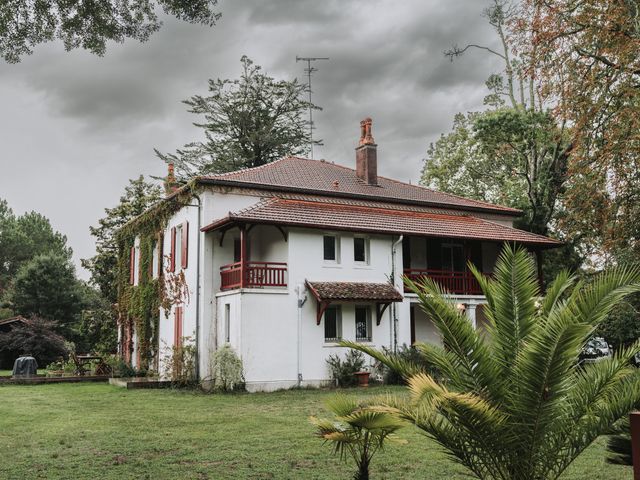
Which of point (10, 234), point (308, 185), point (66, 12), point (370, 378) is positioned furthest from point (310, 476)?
point (10, 234)

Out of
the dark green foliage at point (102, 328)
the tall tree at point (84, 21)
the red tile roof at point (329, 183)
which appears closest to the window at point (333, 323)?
the red tile roof at point (329, 183)

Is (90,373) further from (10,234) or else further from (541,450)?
(10,234)

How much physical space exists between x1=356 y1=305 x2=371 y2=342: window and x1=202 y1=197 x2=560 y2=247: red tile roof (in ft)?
9.66

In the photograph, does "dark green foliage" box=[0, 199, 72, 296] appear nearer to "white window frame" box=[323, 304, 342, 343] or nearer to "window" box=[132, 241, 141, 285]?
"window" box=[132, 241, 141, 285]

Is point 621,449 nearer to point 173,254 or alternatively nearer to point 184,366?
point 184,366

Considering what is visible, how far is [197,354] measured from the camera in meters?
23.9

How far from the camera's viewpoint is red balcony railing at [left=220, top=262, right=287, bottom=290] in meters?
22.4

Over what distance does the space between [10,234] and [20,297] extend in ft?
71.3

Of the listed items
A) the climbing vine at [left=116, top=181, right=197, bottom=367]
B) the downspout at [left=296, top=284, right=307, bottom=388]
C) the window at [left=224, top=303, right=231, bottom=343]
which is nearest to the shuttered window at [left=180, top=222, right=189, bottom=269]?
the climbing vine at [left=116, top=181, right=197, bottom=367]

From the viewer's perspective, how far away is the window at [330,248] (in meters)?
24.6

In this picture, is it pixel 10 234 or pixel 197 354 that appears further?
pixel 10 234

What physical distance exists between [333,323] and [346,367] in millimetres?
1834

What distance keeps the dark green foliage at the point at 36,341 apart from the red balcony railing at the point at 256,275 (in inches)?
671

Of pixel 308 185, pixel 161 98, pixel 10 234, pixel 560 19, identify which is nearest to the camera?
pixel 560 19
